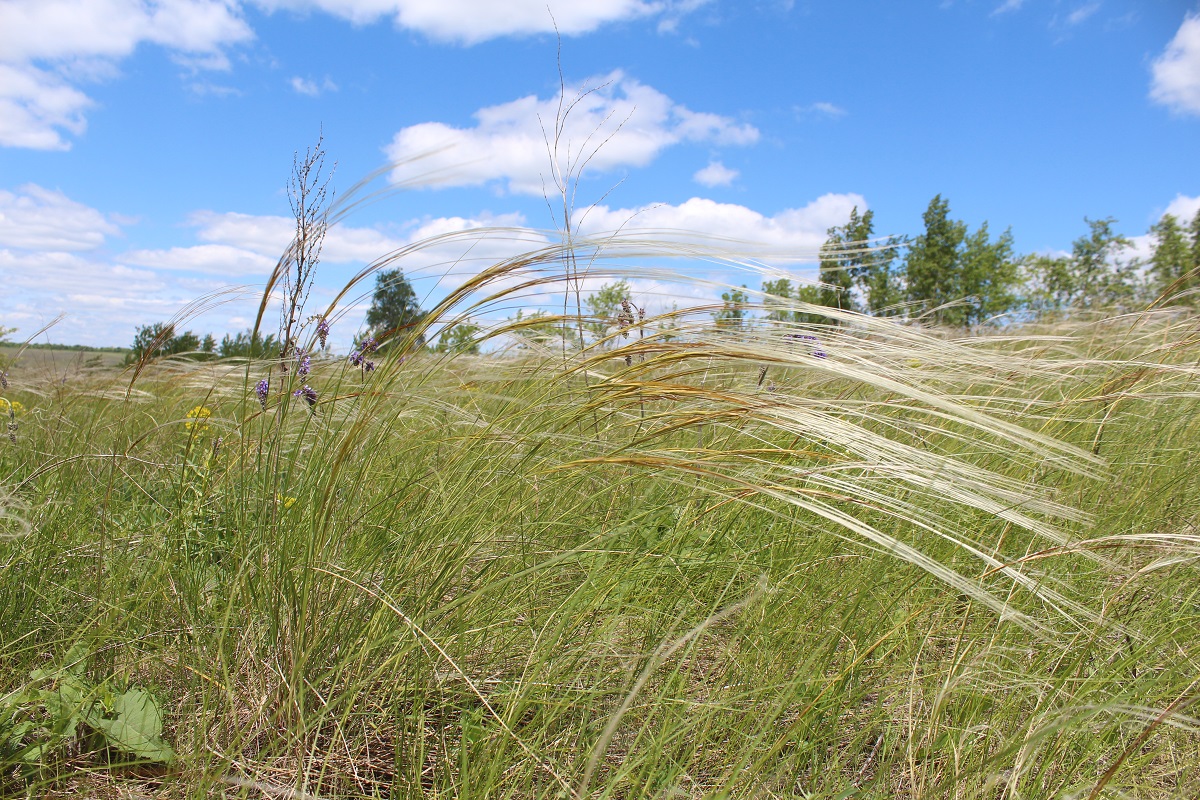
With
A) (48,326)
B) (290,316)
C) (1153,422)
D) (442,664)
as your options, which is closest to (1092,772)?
(442,664)

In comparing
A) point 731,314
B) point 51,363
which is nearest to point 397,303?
point 731,314

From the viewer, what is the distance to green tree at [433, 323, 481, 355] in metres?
1.24

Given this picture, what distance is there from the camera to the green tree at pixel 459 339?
1243 mm

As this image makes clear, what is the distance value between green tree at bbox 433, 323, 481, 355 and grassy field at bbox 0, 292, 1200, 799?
0.16 feet

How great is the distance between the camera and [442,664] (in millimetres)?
1172

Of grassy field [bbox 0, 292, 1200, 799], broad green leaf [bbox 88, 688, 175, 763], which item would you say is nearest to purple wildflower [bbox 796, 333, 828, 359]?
grassy field [bbox 0, 292, 1200, 799]

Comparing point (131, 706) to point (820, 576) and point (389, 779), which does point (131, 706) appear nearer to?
point (389, 779)

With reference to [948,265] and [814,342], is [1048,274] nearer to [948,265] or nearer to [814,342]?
[948,265]

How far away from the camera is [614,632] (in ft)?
3.99

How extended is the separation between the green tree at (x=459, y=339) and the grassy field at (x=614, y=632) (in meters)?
0.05

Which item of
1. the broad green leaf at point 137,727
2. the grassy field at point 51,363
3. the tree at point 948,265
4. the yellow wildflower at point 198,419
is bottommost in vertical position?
the broad green leaf at point 137,727

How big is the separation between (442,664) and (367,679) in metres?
0.16

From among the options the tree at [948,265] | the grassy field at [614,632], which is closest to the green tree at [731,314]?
the grassy field at [614,632]

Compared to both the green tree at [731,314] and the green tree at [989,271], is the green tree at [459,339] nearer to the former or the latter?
the green tree at [731,314]
